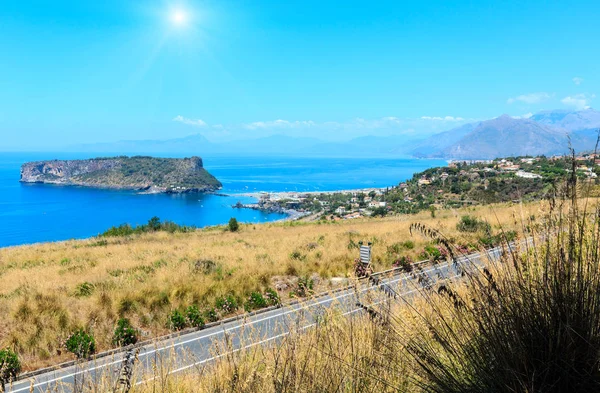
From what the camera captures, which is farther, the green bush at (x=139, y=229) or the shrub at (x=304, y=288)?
the green bush at (x=139, y=229)

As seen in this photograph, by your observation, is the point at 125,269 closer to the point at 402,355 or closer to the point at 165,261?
the point at 165,261

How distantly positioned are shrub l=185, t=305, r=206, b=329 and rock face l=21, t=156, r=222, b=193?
135 m

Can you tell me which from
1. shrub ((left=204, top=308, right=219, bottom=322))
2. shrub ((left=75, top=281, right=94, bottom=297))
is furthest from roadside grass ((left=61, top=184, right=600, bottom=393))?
shrub ((left=75, top=281, right=94, bottom=297))

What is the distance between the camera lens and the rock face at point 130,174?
146m

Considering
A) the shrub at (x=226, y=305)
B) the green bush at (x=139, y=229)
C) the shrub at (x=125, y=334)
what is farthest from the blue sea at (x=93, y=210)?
the shrub at (x=125, y=334)

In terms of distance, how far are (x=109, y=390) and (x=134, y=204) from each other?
11785 cm

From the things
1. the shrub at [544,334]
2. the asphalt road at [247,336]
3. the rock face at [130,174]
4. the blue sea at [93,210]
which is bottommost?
the blue sea at [93,210]

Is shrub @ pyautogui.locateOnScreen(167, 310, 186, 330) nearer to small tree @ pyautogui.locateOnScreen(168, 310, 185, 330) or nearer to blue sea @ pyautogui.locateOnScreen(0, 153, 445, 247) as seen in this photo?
small tree @ pyautogui.locateOnScreen(168, 310, 185, 330)

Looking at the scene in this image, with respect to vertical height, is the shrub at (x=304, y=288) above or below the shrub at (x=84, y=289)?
above

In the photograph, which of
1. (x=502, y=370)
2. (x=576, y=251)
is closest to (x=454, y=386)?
(x=502, y=370)

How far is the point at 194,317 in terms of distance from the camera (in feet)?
26.8

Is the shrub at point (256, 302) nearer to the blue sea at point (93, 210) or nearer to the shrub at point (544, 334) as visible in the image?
the shrub at point (544, 334)

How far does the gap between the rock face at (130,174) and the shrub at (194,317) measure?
135 meters

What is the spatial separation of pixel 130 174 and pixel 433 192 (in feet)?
438
